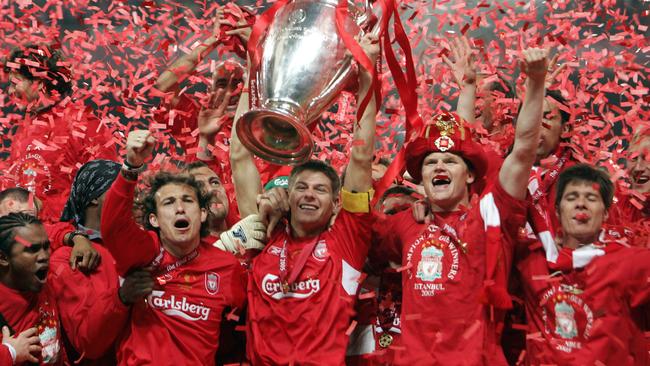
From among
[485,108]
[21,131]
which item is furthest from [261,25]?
[21,131]

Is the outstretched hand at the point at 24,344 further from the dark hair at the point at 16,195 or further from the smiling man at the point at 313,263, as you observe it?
the dark hair at the point at 16,195

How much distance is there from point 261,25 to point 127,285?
1.24 metres

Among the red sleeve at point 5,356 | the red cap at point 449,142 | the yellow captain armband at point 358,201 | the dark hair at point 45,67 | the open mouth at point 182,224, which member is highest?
the dark hair at point 45,67

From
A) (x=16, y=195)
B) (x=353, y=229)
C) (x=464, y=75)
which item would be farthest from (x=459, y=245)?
(x=16, y=195)

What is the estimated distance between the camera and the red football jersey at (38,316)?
3578mm

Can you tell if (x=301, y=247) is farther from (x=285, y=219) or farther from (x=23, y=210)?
(x=23, y=210)

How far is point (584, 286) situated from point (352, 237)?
97cm

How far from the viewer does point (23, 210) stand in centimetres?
436

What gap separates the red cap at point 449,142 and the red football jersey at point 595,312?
0.58 m

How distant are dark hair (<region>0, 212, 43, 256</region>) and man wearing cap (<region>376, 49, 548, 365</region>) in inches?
63.1

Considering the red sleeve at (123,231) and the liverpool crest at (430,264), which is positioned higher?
the red sleeve at (123,231)

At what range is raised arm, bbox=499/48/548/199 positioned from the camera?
317 cm

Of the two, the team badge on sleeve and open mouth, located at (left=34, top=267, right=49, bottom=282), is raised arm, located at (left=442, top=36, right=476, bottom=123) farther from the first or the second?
open mouth, located at (left=34, top=267, right=49, bottom=282)

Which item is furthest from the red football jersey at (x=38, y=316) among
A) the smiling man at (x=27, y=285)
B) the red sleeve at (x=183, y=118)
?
the red sleeve at (x=183, y=118)
